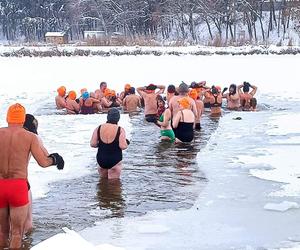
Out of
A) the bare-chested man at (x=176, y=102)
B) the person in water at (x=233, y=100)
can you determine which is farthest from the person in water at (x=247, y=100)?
the bare-chested man at (x=176, y=102)

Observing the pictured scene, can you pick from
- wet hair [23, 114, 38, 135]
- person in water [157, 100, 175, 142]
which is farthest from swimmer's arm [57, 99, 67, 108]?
wet hair [23, 114, 38, 135]

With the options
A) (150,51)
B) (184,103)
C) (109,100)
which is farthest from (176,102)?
(150,51)

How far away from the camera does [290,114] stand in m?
16.0

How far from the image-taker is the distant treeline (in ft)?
178

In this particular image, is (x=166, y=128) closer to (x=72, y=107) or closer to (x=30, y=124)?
(x=30, y=124)

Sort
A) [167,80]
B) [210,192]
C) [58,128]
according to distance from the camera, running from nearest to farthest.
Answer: [210,192] < [58,128] < [167,80]

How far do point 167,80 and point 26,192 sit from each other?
1924 cm

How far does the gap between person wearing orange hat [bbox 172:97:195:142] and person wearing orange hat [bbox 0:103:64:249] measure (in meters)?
5.56

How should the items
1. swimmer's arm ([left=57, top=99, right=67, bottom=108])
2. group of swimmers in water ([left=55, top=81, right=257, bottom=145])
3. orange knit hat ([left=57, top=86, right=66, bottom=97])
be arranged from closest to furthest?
group of swimmers in water ([left=55, top=81, right=257, bottom=145]) < orange knit hat ([left=57, top=86, right=66, bottom=97]) < swimmer's arm ([left=57, top=99, right=67, bottom=108])

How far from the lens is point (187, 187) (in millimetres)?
8234

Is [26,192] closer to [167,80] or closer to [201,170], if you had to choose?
[201,170]

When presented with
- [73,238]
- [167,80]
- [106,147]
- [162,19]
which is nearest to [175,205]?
[106,147]

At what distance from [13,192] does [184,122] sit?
597 centimetres

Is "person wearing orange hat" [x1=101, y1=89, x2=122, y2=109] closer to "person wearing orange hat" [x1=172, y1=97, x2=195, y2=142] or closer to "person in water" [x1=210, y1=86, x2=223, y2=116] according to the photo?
"person in water" [x1=210, y1=86, x2=223, y2=116]
